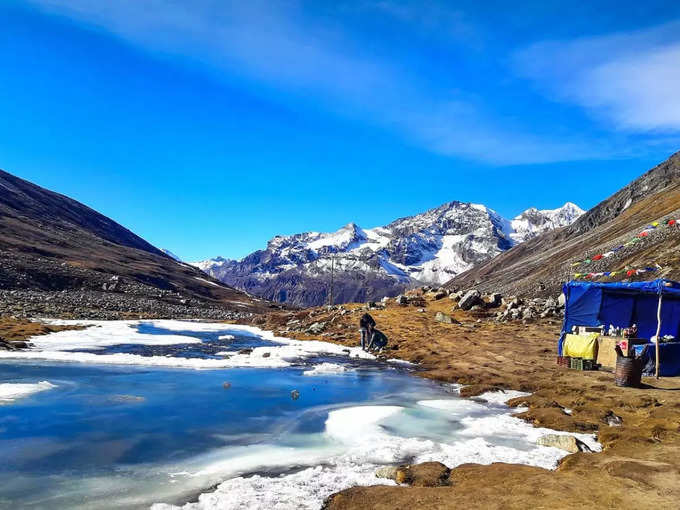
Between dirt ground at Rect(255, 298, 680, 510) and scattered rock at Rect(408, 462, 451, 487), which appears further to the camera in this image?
scattered rock at Rect(408, 462, 451, 487)

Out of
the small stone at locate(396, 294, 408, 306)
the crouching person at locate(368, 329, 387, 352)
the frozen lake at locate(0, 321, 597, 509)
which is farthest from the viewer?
→ the small stone at locate(396, 294, 408, 306)

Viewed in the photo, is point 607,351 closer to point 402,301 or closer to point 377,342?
point 377,342

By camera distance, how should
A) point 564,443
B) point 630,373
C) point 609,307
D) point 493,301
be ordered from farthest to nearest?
point 493,301
point 609,307
point 630,373
point 564,443

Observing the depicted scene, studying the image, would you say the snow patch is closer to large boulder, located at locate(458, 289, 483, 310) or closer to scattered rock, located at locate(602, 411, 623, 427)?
scattered rock, located at locate(602, 411, 623, 427)

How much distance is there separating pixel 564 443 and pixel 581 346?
13286 millimetres

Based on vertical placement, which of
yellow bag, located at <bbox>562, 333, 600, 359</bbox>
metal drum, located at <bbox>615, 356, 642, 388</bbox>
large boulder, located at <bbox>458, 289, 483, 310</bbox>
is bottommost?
metal drum, located at <bbox>615, 356, 642, 388</bbox>

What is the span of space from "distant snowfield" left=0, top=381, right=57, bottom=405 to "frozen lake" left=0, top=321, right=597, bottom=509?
0.07 meters

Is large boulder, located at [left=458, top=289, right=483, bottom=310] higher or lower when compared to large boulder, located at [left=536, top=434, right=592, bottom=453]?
higher

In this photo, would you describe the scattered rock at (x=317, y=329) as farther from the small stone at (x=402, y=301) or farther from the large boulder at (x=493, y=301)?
the large boulder at (x=493, y=301)

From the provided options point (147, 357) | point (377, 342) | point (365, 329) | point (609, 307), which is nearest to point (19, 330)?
point (147, 357)

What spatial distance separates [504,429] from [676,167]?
156923 millimetres

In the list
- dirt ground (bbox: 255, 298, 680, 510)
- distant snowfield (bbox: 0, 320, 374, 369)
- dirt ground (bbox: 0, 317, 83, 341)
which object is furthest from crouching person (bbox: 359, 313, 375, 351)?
dirt ground (bbox: 0, 317, 83, 341)

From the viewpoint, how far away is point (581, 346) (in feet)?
76.3

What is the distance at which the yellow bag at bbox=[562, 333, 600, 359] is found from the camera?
75.0 feet
